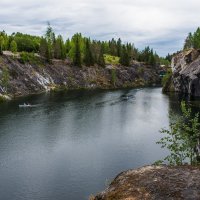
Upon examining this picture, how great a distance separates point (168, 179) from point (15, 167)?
53377 mm

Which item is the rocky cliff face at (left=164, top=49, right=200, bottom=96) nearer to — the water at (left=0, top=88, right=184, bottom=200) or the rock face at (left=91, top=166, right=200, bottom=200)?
the water at (left=0, top=88, right=184, bottom=200)

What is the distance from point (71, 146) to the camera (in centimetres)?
8556

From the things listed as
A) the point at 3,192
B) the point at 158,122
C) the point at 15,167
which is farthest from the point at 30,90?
the point at 3,192

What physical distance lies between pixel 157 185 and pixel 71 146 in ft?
217

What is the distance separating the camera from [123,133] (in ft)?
329

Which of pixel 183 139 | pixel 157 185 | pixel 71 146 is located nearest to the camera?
pixel 157 185

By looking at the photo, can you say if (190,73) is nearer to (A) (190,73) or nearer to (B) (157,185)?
A: (A) (190,73)

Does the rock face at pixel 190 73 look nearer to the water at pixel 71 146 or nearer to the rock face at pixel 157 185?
the water at pixel 71 146

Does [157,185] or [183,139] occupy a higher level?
[183,139]

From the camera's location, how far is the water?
60.6 meters

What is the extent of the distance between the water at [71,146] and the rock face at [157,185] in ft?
83.6

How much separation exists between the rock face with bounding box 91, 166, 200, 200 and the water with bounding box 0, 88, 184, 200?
83.6ft

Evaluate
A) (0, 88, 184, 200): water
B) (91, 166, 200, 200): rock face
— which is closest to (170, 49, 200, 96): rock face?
(0, 88, 184, 200): water

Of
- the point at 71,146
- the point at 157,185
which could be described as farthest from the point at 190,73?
the point at 157,185
